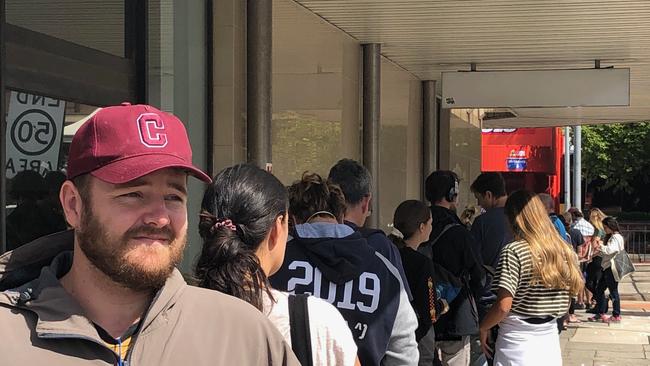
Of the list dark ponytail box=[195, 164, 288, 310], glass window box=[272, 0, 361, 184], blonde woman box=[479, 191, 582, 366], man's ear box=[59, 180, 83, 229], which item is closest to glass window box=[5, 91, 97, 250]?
dark ponytail box=[195, 164, 288, 310]

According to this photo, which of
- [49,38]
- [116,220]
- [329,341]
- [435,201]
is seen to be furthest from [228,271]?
[435,201]

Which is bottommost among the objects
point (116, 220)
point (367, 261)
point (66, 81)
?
point (367, 261)

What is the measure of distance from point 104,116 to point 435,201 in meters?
4.57

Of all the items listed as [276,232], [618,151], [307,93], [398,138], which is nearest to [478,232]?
[307,93]

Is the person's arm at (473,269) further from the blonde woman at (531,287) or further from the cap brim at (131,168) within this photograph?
the cap brim at (131,168)

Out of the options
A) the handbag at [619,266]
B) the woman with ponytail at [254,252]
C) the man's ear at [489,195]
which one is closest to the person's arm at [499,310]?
the man's ear at [489,195]

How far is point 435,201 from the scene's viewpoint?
6.12 m

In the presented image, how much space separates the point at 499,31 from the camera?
9.14 m

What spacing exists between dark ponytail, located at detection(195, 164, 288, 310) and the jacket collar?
1.53ft

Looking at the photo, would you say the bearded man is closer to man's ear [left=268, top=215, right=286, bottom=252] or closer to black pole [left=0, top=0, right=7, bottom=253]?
man's ear [left=268, top=215, right=286, bottom=252]

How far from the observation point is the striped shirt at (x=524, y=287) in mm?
5141

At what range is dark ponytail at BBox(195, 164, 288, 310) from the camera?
229cm

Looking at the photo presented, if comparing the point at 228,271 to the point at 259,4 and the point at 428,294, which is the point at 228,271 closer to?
the point at 428,294

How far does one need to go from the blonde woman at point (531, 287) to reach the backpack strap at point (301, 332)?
10.1 ft
